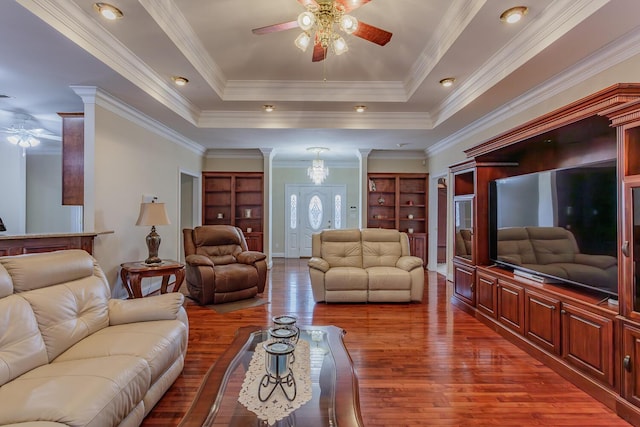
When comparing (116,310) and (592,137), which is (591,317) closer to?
(592,137)

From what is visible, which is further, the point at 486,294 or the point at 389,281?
the point at 389,281

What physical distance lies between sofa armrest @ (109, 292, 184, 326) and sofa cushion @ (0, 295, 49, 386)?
57cm

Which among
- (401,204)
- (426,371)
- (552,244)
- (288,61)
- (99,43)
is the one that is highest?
(288,61)

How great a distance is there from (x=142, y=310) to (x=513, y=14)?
3.62 metres

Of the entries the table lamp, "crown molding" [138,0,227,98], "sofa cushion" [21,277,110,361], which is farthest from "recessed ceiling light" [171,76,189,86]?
"sofa cushion" [21,277,110,361]

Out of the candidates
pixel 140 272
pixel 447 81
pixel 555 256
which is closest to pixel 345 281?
pixel 555 256

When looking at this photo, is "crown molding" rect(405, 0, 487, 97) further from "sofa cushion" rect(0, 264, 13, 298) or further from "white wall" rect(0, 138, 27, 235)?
"white wall" rect(0, 138, 27, 235)

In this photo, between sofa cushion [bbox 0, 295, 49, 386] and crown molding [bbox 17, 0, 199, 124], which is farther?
crown molding [bbox 17, 0, 199, 124]

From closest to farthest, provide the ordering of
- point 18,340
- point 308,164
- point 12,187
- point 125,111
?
point 18,340, point 125,111, point 12,187, point 308,164

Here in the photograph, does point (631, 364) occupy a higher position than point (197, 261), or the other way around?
point (197, 261)

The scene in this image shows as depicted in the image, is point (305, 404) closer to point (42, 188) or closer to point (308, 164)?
point (308, 164)

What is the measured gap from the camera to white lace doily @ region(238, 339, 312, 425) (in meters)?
1.50

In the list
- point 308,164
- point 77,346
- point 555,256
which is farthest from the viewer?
point 308,164

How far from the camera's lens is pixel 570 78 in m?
3.14
